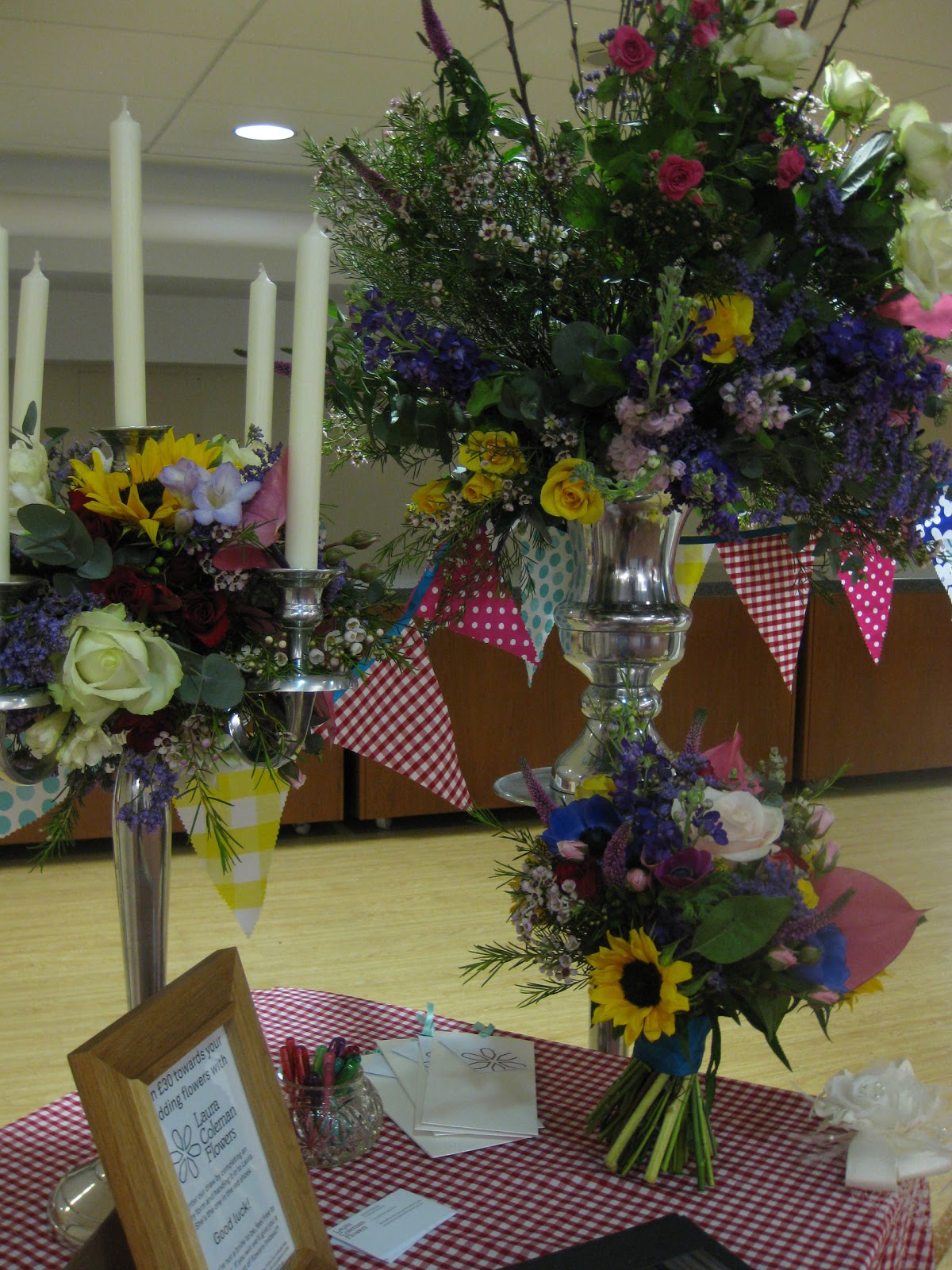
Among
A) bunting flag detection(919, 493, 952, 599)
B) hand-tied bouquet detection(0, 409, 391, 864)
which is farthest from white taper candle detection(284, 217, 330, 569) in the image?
bunting flag detection(919, 493, 952, 599)

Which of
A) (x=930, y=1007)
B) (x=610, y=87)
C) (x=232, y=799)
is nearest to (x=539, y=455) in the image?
(x=610, y=87)

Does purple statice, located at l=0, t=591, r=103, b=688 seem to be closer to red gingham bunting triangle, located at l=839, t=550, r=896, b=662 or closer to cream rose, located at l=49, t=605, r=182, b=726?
cream rose, located at l=49, t=605, r=182, b=726

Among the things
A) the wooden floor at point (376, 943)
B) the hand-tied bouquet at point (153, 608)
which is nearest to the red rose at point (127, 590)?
the hand-tied bouquet at point (153, 608)

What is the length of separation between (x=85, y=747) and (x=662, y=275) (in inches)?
21.1

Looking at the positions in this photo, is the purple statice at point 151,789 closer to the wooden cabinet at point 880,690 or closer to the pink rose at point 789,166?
the pink rose at point 789,166

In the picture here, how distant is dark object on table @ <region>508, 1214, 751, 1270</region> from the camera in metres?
0.77

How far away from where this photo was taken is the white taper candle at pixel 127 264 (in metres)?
0.77

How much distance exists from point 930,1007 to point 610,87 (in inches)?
98.8

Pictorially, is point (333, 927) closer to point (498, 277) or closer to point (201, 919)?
point (201, 919)

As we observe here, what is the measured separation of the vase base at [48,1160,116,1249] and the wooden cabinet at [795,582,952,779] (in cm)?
418

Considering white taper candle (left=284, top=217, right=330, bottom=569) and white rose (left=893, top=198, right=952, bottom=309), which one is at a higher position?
white rose (left=893, top=198, right=952, bottom=309)

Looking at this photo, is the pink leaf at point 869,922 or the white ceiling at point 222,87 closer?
the pink leaf at point 869,922

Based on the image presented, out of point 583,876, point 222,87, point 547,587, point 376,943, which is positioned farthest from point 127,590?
point 222,87

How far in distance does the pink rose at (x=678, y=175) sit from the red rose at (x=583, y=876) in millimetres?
507
